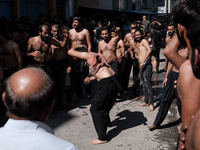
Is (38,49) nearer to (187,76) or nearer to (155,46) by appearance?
(187,76)

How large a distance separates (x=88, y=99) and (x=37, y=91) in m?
5.91

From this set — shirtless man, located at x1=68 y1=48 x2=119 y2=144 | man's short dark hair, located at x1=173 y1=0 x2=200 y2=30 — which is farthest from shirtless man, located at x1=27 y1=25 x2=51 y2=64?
man's short dark hair, located at x1=173 y1=0 x2=200 y2=30

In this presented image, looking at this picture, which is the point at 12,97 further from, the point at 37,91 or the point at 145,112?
the point at 145,112

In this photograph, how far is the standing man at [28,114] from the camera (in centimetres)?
133

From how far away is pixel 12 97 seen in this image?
4.53ft

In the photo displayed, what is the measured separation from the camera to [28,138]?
133 cm

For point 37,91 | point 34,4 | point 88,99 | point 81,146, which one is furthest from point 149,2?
point 37,91

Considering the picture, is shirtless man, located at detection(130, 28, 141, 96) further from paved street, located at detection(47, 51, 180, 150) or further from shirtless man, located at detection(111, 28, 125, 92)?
paved street, located at detection(47, 51, 180, 150)

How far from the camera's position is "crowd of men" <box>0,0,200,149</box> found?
160cm

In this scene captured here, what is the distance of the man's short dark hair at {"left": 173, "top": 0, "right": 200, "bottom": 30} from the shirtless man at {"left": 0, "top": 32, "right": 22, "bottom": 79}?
13.1 feet

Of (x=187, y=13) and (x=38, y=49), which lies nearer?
(x=187, y=13)

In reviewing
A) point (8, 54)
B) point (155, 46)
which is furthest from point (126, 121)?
point (155, 46)

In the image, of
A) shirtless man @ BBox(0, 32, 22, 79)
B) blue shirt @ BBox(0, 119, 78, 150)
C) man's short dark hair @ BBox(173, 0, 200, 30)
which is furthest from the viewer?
shirtless man @ BBox(0, 32, 22, 79)

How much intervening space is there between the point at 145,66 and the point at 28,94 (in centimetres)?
539
